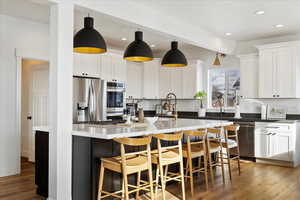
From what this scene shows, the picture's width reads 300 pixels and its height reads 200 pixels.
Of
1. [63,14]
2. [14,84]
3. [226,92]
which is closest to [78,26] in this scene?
[14,84]

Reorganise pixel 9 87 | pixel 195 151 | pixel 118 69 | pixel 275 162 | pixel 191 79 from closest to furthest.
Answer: pixel 195 151
pixel 9 87
pixel 275 162
pixel 118 69
pixel 191 79

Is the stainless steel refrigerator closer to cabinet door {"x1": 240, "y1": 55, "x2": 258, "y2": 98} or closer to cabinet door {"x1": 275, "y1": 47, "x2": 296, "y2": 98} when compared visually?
cabinet door {"x1": 240, "y1": 55, "x2": 258, "y2": 98}

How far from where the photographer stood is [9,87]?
4.87 metres

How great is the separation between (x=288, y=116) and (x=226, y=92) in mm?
1575

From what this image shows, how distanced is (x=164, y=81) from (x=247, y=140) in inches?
112

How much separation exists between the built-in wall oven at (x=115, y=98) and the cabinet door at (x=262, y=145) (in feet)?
10.1

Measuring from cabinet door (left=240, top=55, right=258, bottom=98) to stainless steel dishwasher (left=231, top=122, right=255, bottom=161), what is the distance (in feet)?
2.75

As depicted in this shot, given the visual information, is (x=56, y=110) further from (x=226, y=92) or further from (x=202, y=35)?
(x=226, y=92)

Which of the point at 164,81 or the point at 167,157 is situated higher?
the point at 164,81

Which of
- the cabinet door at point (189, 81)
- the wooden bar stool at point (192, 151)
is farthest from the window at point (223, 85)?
the wooden bar stool at point (192, 151)

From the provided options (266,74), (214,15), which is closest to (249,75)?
(266,74)

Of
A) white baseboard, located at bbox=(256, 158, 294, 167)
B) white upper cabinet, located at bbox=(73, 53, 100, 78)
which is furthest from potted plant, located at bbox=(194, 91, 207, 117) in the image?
white upper cabinet, located at bbox=(73, 53, 100, 78)

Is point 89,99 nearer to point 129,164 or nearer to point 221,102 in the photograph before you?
point 129,164

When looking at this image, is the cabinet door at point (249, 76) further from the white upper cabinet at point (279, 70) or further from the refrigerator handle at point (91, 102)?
the refrigerator handle at point (91, 102)
